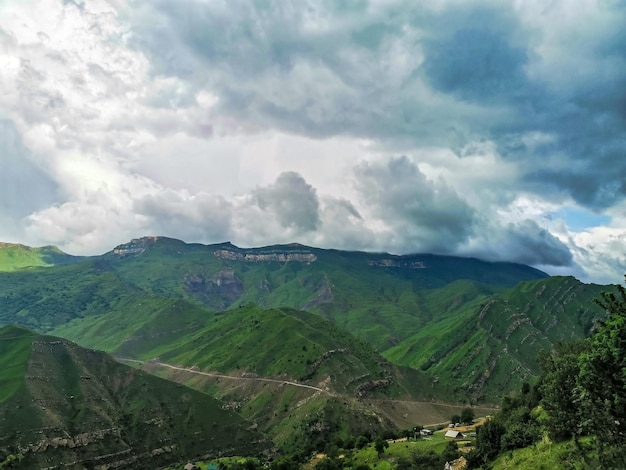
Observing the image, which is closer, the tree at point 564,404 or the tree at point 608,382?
the tree at point 608,382

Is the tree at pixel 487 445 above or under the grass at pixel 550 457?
under

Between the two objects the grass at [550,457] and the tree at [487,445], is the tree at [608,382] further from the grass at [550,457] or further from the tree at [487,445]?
the tree at [487,445]

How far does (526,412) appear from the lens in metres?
101

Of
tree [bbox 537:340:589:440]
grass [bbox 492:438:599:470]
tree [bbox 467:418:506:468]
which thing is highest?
tree [bbox 537:340:589:440]

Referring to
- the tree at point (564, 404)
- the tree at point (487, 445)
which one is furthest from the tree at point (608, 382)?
the tree at point (487, 445)

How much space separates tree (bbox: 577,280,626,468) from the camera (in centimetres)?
4834

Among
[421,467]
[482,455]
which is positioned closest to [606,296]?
[482,455]

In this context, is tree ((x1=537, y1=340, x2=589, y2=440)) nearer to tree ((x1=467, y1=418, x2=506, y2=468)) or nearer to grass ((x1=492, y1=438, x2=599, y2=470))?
grass ((x1=492, y1=438, x2=599, y2=470))

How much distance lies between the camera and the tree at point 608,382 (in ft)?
159

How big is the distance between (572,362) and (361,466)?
98709 millimetres

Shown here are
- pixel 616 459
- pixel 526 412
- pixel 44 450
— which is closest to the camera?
pixel 616 459

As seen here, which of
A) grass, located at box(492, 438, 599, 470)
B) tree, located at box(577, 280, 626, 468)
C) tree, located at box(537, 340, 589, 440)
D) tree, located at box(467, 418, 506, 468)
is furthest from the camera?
tree, located at box(467, 418, 506, 468)

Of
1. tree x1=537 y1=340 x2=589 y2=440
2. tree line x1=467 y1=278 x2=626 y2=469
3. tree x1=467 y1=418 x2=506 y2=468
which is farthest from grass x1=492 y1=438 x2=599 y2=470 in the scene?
tree x1=467 y1=418 x2=506 y2=468

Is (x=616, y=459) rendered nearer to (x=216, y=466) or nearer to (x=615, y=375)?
(x=615, y=375)
